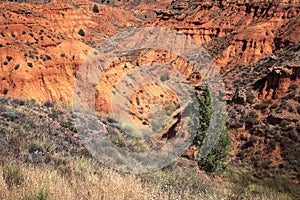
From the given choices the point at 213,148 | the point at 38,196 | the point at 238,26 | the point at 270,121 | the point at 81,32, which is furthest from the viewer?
the point at 81,32

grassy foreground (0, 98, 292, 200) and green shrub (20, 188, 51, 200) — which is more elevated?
green shrub (20, 188, 51, 200)

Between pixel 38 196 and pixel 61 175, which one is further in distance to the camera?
pixel 61 175

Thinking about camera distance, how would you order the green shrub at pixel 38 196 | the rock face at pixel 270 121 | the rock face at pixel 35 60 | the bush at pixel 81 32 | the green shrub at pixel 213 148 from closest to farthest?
the green shrub at pixel 38 196, the green shrub at pixel 213 148, the rock face at pixel 270 121, the rock face at pixel 35 60, the bush at pixel 81 32

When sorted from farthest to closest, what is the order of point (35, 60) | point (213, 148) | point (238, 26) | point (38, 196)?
point (238, 26), point (35, 60), point (213, 148), point (38, 196)

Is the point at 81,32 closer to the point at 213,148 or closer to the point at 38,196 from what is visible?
the point at 213,148

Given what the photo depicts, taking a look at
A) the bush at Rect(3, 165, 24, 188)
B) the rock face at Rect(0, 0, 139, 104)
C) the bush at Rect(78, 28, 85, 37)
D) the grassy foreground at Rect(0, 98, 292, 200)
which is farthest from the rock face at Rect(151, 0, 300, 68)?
the bush at Rect(3, 165, 24, 188)

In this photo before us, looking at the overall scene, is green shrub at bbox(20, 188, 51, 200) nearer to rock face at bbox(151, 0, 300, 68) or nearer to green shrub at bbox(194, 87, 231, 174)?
green shrub at bbox(194, 87, 231, 174)

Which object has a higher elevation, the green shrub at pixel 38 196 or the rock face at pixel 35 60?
the green shrub at pixel 38 196

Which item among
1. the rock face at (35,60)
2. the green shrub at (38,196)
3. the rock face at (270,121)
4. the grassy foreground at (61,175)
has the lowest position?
the rock face at (270,121)

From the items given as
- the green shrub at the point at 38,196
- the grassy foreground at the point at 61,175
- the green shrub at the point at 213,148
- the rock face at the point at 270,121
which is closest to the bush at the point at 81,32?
the rock face at the point at 270,121

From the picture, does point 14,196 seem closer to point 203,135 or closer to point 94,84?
point 203,135

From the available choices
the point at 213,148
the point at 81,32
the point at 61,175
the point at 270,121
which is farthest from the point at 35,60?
the point at 81,32

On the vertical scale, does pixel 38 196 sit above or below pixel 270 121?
above

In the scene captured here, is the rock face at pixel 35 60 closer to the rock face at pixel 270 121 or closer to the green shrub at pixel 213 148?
the green shrub at pixel 213 148
